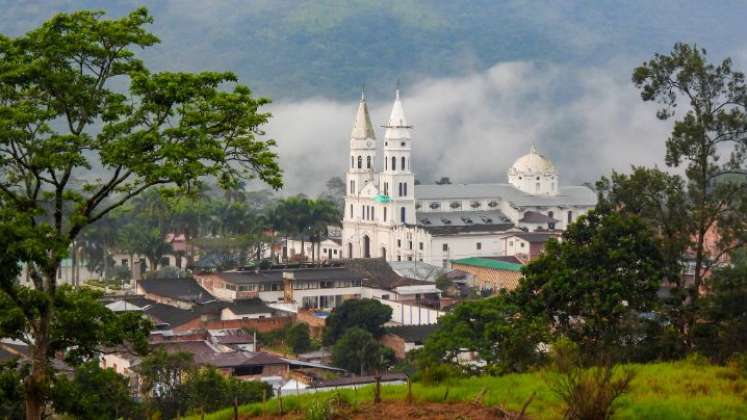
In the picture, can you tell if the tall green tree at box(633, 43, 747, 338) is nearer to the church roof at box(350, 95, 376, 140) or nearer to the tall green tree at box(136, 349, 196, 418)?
the tall green tree at box(136, 349, 196, 418)

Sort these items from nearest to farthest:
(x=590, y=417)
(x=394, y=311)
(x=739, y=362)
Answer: (x=590, y=417), (x=739, y=362), (x=394, y=311)

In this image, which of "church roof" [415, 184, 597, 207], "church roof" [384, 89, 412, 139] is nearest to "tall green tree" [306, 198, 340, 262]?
"church roof" [384, 89, 412, 139]

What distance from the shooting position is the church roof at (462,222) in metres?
82.6

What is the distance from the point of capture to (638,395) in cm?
1217

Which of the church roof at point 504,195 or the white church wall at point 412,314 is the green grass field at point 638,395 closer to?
the white church wall at point 412,314

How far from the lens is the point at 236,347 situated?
128 feet

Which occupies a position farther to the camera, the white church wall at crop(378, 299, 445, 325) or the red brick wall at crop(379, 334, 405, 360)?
the white church wall at crop(378, 299, 445, 325)

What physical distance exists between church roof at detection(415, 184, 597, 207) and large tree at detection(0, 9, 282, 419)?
2904 inches

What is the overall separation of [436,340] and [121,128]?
16.0 metres

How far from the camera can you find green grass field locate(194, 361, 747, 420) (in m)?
11.3

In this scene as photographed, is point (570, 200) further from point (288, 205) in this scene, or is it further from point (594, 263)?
point (594, 263)

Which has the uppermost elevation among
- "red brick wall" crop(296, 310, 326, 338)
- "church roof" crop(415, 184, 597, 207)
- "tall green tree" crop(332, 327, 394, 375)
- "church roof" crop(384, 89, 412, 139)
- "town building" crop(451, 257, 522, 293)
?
"church roof" crop(384, 89, 412, 139)

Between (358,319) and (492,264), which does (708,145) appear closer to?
(358,319)

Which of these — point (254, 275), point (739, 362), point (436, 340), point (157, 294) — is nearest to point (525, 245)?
point (254, 275)
